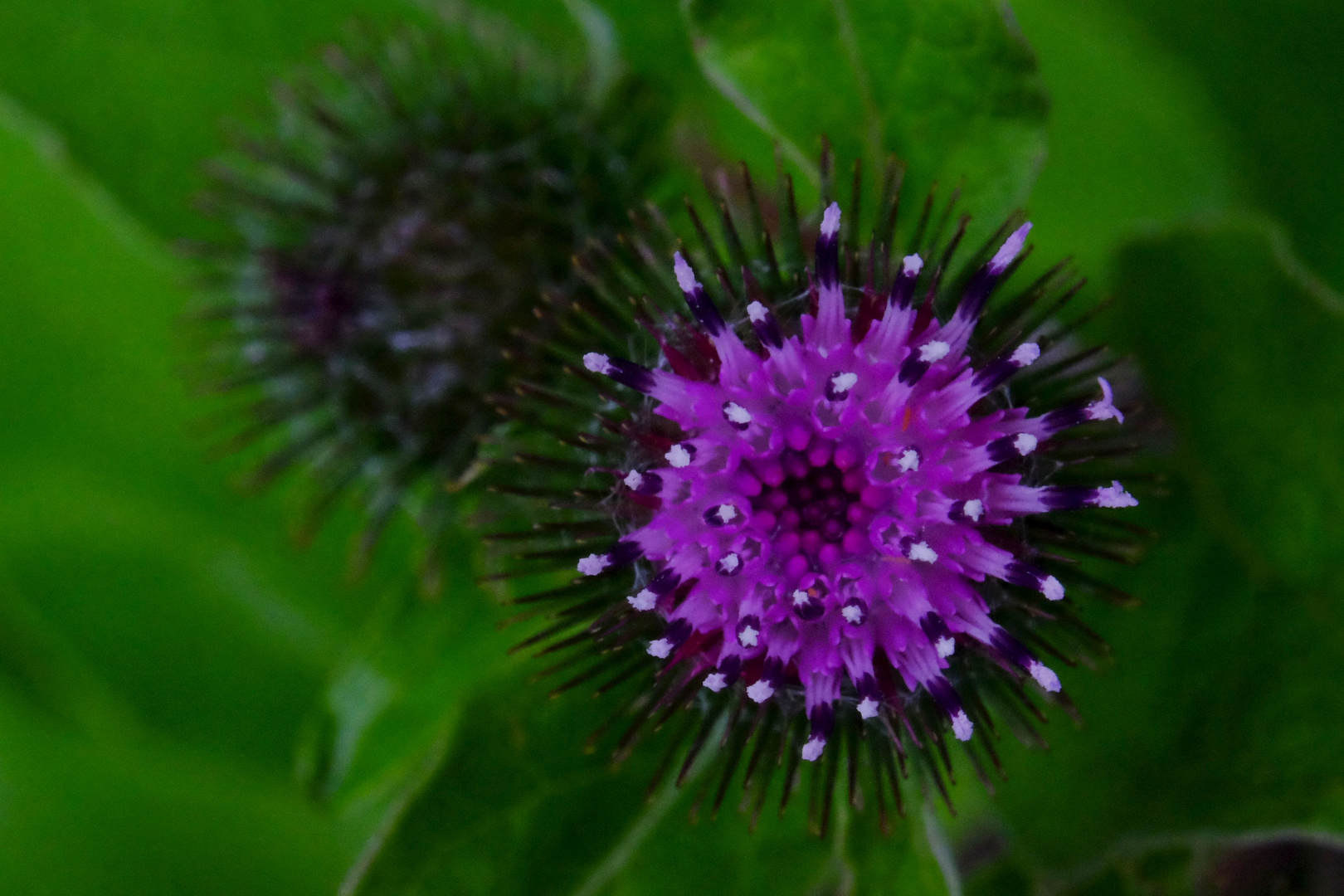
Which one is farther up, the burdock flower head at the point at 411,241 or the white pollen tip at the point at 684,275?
the burdock flower head at the point at 411,241

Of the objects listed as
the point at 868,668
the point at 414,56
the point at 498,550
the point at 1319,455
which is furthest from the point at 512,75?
the point at 1319,455

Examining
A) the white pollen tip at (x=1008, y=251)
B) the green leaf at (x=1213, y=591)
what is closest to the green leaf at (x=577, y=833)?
the green leaf at (x=1213, y=591)

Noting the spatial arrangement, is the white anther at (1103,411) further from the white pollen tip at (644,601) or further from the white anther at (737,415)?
the white pollen tip at (644,601)

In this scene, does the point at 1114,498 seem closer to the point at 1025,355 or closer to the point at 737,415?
the point at 1025,355

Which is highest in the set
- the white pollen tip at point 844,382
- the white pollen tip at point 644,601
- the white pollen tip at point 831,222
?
the white pollen tip at point 831,222

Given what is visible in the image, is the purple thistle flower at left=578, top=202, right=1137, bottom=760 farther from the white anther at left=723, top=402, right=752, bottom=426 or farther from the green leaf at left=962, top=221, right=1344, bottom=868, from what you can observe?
the green leaf at left=962, top=221, right=1344, bottom=868

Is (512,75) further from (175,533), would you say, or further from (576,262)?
(175,533)
